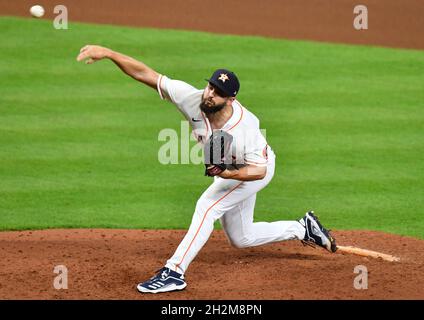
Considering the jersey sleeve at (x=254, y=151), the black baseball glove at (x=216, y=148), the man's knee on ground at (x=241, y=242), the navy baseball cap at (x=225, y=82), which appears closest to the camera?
the black baseball glove at (x=216, y=148)

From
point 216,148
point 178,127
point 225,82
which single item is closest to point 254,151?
point 216,148

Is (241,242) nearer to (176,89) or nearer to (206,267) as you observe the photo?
(206,267)

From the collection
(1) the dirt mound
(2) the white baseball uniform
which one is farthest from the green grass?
(2) the white baseball uniform

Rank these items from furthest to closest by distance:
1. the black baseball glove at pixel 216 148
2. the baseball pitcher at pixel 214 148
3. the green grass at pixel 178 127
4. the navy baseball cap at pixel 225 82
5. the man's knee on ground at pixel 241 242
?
the green grass at pixel 178 127
the man's knee on ground at pixel 241 242
the navy baseball cap at pixel 225 82
the baseball pitcher at pixel 214 148
the black baseball glove at pixel 216 148

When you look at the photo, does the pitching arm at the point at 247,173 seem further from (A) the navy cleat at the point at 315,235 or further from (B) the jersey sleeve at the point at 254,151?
(A) the navy cleat at the point at 315,235

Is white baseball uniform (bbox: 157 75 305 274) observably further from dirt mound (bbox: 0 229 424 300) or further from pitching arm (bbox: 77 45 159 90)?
dirt mound (bbox: 0 229 424 300)

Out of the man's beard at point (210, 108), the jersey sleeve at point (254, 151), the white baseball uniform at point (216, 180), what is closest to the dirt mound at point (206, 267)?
the white baseball uniform at point (216, 180)
